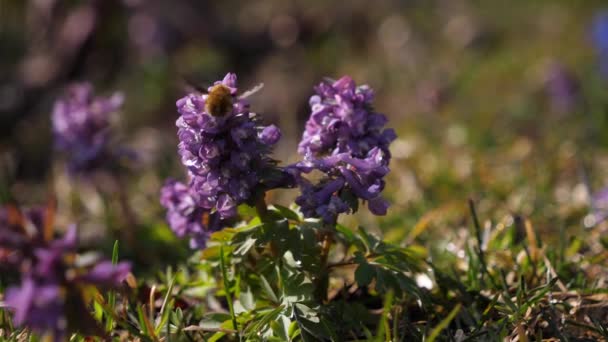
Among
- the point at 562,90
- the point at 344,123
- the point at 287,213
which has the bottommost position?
the point at 287,213

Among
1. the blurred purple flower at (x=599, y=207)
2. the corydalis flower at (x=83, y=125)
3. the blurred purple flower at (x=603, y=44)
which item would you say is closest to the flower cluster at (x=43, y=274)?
the corydalis flower at (x=83, y=125)

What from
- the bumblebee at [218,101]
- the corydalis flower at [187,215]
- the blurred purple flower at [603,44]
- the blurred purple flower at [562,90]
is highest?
the blurred purple flower at [603,44]

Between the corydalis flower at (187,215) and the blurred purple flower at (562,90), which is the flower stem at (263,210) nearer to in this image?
the corydalis flower at (187,215)

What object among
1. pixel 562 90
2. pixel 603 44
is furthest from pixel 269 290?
pixel 603 44

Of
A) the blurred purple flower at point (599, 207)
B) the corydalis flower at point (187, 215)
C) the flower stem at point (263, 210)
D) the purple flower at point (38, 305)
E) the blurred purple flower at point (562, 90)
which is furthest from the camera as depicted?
the blurred purple flower at point (562, 90)

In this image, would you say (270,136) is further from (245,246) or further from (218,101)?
(245,246)

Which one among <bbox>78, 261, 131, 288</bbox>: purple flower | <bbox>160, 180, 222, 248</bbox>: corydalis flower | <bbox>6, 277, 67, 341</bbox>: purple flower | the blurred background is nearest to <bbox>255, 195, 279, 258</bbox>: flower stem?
<bbox>160, 180, 222, 248</bbox>: corydalis flower

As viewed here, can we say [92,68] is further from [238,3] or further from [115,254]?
[115,254]
